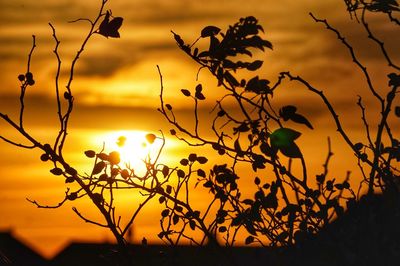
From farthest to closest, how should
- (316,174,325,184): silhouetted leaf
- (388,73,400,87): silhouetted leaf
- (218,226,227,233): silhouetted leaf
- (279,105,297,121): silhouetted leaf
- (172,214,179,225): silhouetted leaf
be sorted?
(218,226,227,233): silhouetted leaf
(172,214,179,225): silhouetted leaf
(316,174,325,184): silhouetted leaf
(388,73,400,87): silhouetted leaf
(279,105,297,121): silhouetted leaf

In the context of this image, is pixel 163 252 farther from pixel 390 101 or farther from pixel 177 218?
pixel 390 101

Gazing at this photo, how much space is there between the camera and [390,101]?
333 inches

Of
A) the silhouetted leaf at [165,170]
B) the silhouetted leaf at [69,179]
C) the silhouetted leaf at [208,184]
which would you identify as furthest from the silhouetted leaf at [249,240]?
the silhouetted leaf at [69,179]

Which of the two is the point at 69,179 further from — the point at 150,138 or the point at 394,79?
the point at 394,79

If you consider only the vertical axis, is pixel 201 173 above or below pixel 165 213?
above

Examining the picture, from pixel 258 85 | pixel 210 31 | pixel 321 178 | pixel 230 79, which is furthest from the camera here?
pixel 321 178

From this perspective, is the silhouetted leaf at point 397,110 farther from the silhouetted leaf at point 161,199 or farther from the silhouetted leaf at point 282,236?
the silhouetted leaf at point 161,199

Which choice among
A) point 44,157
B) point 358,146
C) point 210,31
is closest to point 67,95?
point 44,157

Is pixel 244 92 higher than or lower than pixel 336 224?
higher

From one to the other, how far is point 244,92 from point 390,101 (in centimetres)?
129

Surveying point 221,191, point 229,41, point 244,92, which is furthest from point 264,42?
point 221,191

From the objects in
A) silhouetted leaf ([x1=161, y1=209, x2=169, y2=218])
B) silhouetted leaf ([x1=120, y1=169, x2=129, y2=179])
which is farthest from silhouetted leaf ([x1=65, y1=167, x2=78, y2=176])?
silhouetted leaf ([x1=161, y1=209, x2=169, y2=218])

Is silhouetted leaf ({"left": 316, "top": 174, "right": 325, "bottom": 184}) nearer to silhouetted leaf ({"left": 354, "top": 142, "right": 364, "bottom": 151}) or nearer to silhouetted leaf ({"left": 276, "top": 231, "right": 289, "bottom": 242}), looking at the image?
silhouetted leaf ({"left": 354, "top": 142, "right": 364, "bottom": 151})

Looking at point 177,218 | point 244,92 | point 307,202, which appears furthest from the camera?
point 177,218
